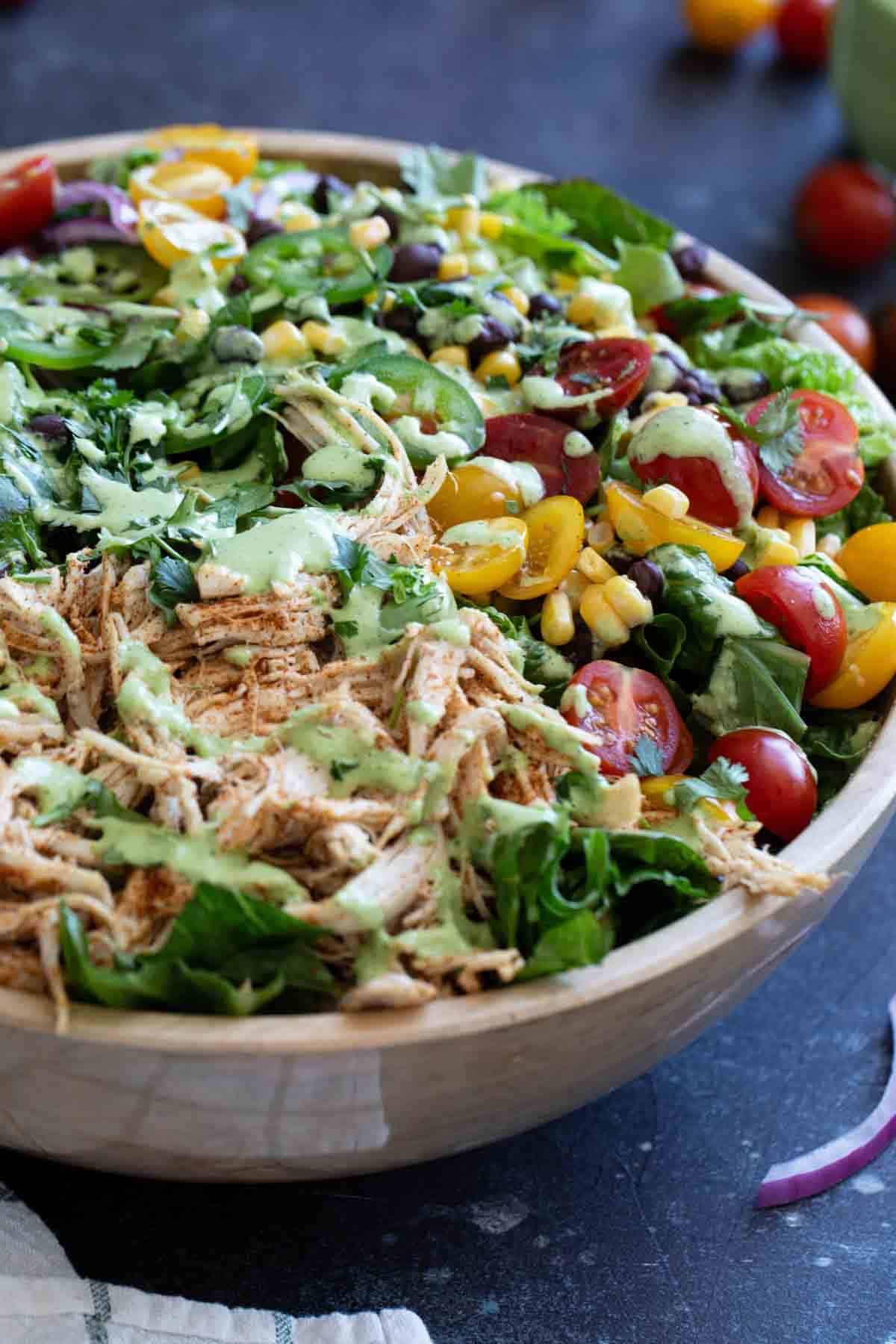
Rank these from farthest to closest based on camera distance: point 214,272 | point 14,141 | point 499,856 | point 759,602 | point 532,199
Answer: point 14,141
point 532,199
point 214,272
point 759,602
point 499,856

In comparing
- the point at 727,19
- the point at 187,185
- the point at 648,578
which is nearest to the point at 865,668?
the point at 648,578

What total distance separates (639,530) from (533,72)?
5.29m

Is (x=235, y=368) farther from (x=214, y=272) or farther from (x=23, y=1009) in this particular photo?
(x=23, y=1009)

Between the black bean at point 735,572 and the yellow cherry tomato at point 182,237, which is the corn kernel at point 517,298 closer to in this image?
the yellow cherry tomato at point 182,237

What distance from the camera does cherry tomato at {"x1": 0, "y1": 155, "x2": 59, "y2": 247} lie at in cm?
444

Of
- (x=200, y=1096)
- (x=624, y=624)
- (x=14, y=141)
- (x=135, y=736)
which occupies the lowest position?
(x=14, y=141)

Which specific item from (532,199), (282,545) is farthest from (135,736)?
(532,199)

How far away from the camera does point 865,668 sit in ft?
11.0

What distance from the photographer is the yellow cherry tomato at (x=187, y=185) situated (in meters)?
4.39

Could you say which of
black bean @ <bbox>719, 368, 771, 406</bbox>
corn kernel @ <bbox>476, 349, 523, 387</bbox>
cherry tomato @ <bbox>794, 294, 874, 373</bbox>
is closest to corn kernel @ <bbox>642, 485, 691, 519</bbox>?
corn kernel @ <bbox>476, 349, 523, 387</bbox>

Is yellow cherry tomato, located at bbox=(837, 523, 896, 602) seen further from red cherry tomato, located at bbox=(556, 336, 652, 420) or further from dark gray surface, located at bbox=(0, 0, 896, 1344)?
dark gray surface, located at bbox=(0, 0, 896, 1344)

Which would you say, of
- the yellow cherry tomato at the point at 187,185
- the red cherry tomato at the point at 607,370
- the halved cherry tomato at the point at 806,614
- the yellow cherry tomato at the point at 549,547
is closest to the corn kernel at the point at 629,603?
the yellow cherry tomato at the point at 549,547

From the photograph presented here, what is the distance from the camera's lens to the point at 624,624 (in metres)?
3.25

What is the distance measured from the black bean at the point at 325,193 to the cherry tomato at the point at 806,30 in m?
3.99
